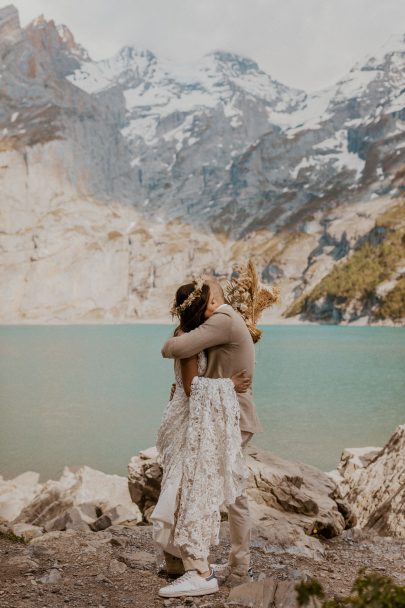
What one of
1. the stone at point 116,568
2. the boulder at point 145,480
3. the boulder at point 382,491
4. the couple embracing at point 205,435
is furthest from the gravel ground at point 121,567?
the boulder at point 145,480

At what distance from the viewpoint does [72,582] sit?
21.5 ft

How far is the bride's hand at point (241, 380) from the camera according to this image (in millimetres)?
6395

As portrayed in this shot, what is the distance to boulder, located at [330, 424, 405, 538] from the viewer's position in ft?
34.4

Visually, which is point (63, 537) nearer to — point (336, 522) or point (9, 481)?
point (336, 522)

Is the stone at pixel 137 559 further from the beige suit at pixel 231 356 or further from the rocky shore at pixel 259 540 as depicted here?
the beige suit at pixel 231 356

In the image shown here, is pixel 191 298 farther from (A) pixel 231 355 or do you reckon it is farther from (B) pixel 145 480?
(B) pixel 145 480

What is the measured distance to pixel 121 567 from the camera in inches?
285

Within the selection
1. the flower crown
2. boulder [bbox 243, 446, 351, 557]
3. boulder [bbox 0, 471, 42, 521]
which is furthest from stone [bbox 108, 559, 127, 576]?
boulder [bbox 0, 471, 42, 521]

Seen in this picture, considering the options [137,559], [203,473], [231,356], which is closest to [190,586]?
[203,473]

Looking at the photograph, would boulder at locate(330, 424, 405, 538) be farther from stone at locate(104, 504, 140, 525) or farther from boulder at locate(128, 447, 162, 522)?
stone at locate(104, 504, 140, 525)

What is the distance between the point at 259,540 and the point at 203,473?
3.11m

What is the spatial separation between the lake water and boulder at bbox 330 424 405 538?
9.60 metres

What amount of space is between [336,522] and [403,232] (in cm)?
19994

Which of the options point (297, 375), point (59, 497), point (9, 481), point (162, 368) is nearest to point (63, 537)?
point (59, 497)
